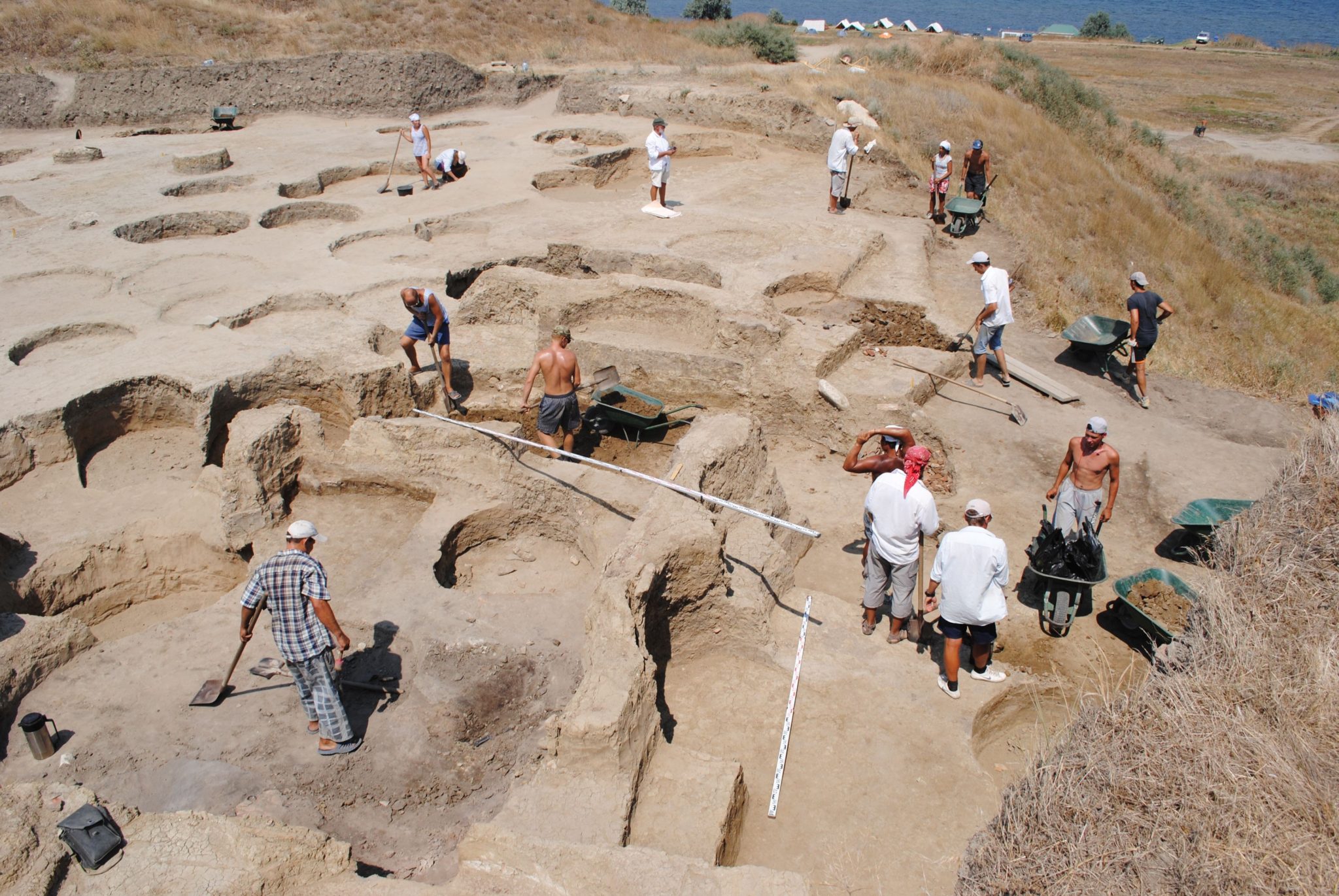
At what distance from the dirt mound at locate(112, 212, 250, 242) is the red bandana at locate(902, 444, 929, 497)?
13673mm

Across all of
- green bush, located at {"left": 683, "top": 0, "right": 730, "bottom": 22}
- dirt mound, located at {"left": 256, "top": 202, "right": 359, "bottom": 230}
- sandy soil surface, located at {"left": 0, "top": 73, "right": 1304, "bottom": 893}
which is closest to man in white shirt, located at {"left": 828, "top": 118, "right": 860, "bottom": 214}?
sandy soil surface, located at {"left": 0, "top": 73, "right": 1304, "bottom": 893}

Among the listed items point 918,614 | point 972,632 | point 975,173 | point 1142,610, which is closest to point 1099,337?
point 1142,610

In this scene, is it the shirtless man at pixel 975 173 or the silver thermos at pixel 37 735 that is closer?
the silver thermos at pixel 37 735

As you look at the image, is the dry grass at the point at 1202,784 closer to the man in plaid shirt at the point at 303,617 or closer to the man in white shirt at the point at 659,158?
the man in plaid shirt at the point at 303,617

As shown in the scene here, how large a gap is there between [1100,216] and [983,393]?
37.1 feet

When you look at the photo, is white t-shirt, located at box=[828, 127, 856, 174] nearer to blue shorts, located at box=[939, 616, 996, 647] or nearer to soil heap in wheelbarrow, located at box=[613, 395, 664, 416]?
soil heap in wheelbarrow, located at box=[613, 395, 664, 416]

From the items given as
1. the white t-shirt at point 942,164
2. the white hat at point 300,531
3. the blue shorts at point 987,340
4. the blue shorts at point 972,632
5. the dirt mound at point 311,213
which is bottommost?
the dirt mound at point 311,213

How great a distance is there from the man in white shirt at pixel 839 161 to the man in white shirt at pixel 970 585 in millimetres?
10852

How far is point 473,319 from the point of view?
466 inches

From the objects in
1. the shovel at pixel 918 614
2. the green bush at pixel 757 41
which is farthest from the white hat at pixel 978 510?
the green bush at pixel 757 41

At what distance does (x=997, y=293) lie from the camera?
10.3 meters

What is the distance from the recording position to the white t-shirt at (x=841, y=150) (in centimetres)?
1521

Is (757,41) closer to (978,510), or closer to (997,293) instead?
(997,293)

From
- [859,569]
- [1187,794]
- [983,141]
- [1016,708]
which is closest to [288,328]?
[859,569]
